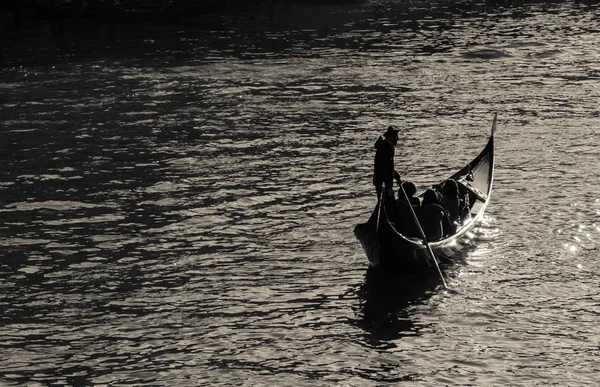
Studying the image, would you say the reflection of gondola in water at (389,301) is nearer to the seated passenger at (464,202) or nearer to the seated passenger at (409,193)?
the seated passenger at (409,193)

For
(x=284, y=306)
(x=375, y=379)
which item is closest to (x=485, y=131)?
(x=284, y=306)

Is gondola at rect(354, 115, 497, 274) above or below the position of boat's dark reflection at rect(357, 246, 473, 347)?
above

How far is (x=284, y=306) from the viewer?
2352 cm

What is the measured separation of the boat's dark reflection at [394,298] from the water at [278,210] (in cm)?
7

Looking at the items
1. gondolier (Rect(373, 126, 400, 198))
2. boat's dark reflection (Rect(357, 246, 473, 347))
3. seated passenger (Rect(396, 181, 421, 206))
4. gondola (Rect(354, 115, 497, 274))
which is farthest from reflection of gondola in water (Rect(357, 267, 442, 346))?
gondolier (Rect(373, 126, 400, 198))

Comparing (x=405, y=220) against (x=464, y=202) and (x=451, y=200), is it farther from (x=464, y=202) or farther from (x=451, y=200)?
(x=464, y=202)

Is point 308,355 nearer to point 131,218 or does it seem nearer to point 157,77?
point 131,218

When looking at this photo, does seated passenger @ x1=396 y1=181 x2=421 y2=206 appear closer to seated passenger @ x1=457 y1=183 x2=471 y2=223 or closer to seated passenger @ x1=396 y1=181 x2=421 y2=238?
seated passenger @ x1=396 y1=181 x2=421 y2=238

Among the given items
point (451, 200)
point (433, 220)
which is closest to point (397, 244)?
point (433, 220)

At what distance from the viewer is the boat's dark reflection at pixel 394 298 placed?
2228 centimetres

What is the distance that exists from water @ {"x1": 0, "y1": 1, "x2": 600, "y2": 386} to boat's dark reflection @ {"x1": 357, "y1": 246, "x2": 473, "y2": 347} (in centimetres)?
7

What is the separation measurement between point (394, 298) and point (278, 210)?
6.99 meters

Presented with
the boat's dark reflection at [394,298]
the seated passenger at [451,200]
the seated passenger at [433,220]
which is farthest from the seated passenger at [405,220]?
the seated passenger at [451,200]

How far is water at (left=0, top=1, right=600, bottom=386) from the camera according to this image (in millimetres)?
21344
